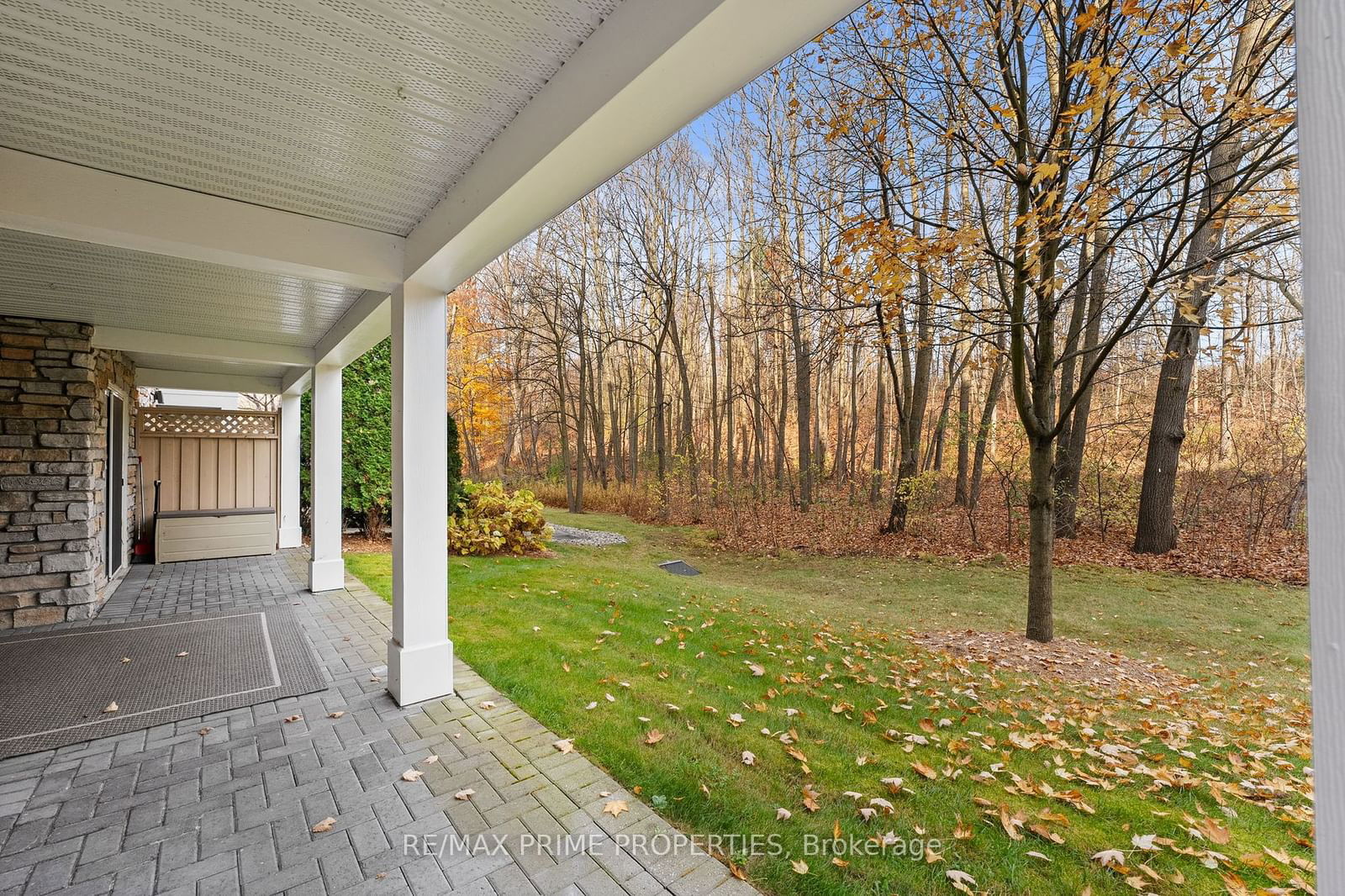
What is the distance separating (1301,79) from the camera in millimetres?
641

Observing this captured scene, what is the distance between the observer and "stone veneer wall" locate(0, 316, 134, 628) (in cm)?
419

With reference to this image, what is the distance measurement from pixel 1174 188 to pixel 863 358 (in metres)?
5.24

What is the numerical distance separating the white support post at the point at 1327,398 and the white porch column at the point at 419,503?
300 cm

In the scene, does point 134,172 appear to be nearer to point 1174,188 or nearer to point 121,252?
point 121,252

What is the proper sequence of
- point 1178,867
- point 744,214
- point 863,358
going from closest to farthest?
point 1178,867, point 744,214, point 863,358

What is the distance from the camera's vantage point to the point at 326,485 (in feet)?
17.6

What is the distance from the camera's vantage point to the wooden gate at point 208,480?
6.72 m

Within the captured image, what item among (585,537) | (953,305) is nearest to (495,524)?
(585,537)

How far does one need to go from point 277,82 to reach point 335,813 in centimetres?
249

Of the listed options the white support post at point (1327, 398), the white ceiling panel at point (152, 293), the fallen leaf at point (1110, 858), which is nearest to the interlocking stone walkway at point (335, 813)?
the fallen leaf at point (1110, 858)

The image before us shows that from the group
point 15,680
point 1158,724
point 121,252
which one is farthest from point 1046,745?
point 15,680

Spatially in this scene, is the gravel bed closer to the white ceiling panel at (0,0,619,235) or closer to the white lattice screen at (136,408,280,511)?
the white lattice screen at (136,408,280,511)

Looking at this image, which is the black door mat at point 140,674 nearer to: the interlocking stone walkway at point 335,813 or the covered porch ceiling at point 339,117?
the interlocking stone walkway at point 335,813

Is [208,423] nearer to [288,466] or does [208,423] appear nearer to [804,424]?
[288,466]
